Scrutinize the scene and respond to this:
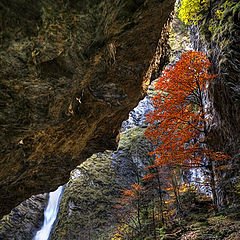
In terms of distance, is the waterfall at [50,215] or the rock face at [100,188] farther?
the waterfall at [50,215]

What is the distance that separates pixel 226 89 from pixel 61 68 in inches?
297

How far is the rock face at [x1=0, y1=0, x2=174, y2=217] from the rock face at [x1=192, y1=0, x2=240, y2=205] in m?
3.76

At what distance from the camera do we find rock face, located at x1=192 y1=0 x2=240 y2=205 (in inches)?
Result: 341

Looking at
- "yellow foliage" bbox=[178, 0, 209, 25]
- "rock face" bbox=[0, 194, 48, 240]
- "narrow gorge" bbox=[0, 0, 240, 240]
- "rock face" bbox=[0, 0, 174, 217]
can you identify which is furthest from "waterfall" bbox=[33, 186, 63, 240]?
"yellow foliage" bbox=[178, 0, 209, 25]

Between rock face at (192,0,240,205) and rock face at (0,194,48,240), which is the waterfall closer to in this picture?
rock face at (0,194,48,240)

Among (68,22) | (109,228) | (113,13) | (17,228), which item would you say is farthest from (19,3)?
(17,228)

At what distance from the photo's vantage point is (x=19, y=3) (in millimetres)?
3086

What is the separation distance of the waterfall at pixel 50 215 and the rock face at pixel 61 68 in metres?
10.4

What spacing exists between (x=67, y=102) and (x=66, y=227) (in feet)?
47.3

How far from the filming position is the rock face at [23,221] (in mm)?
17188

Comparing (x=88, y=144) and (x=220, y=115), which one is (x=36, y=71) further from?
(x=220, y=115)

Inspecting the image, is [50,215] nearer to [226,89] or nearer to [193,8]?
[226,89]

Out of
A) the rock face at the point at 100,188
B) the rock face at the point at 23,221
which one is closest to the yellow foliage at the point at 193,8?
the rock face at the point at 100,188

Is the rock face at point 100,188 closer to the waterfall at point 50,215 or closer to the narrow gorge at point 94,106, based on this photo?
the narrow gorge at point 94,106
